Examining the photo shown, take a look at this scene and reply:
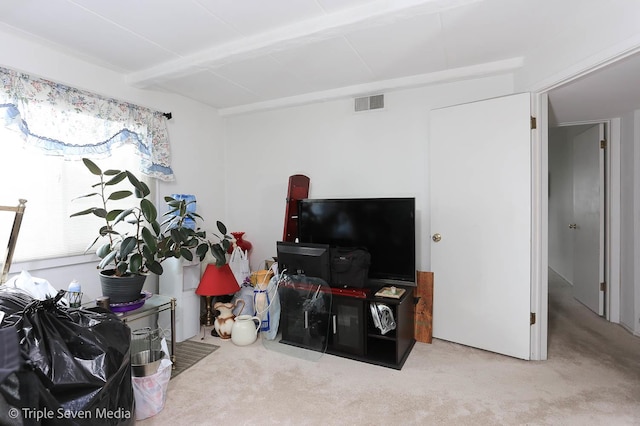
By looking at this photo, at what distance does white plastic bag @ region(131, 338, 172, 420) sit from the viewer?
1.81m

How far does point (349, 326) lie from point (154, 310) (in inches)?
56.2

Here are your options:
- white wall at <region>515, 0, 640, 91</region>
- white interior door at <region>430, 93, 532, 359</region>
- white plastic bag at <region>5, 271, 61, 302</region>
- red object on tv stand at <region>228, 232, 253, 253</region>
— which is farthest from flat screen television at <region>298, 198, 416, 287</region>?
white plastic bag at <region>5, 271, 61, 302</region>

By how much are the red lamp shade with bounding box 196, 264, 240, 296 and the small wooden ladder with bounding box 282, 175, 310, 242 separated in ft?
2.05

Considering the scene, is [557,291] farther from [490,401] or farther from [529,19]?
[529,19]

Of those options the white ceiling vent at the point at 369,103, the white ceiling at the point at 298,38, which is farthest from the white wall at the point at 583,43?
the white ceiling vent at the point at 369,103

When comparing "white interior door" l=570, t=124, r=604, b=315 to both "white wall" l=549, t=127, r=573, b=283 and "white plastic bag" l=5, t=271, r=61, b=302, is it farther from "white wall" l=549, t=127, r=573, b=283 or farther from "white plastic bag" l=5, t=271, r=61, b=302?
"white plastic bag" l=5, t=271, r=61, b=302

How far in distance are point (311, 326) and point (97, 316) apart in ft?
5.11

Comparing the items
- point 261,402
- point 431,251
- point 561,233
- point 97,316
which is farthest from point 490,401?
point 561,233

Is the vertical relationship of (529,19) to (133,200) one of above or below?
above

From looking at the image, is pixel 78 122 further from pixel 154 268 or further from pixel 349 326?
pixel 349 326

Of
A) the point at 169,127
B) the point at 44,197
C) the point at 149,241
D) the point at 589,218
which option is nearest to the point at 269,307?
the point at 149,241

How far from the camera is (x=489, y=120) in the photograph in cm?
253

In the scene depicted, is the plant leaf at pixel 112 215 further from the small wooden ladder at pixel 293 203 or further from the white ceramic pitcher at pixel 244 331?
the small wooden ladder at pixel 293 203

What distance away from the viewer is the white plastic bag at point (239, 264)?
3.34m
